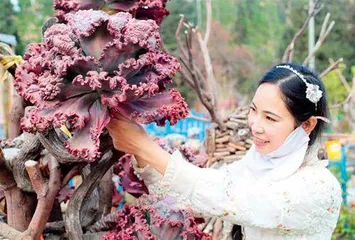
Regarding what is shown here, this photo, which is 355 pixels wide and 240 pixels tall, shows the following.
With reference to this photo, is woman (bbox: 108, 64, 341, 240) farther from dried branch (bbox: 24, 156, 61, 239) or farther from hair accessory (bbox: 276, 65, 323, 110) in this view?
dried branch (bbox: 24, 156, 61, 239)

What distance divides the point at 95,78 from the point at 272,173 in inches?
23.8

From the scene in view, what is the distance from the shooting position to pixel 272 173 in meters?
1.44

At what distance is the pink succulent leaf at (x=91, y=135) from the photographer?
3.43 feet

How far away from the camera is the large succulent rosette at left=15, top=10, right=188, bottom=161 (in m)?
1.05

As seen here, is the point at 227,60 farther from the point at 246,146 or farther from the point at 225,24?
the point at 246,146

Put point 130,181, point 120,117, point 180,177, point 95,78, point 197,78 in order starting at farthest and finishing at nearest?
point 197,78, point 130,181, point 180,177, point 120,117, point 95,78

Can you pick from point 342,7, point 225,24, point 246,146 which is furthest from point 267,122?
point 225,24

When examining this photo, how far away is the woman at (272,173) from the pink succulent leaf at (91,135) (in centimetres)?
7

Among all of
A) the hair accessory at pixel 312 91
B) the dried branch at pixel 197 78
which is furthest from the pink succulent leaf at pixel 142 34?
the dried branch at pixel 197 78

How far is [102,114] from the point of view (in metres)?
1.08

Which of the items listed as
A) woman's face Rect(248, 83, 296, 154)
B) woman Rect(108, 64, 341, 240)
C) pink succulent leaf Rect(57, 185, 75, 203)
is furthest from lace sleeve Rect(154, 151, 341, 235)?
pink succulent leaf Rect(57, 185, 75, 203)

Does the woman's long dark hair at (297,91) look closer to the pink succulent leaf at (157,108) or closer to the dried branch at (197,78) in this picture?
the pink succulent leaf at (157,108)

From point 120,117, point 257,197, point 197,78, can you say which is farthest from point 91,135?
point 197,78

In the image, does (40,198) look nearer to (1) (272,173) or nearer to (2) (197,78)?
(1) (272,173)
